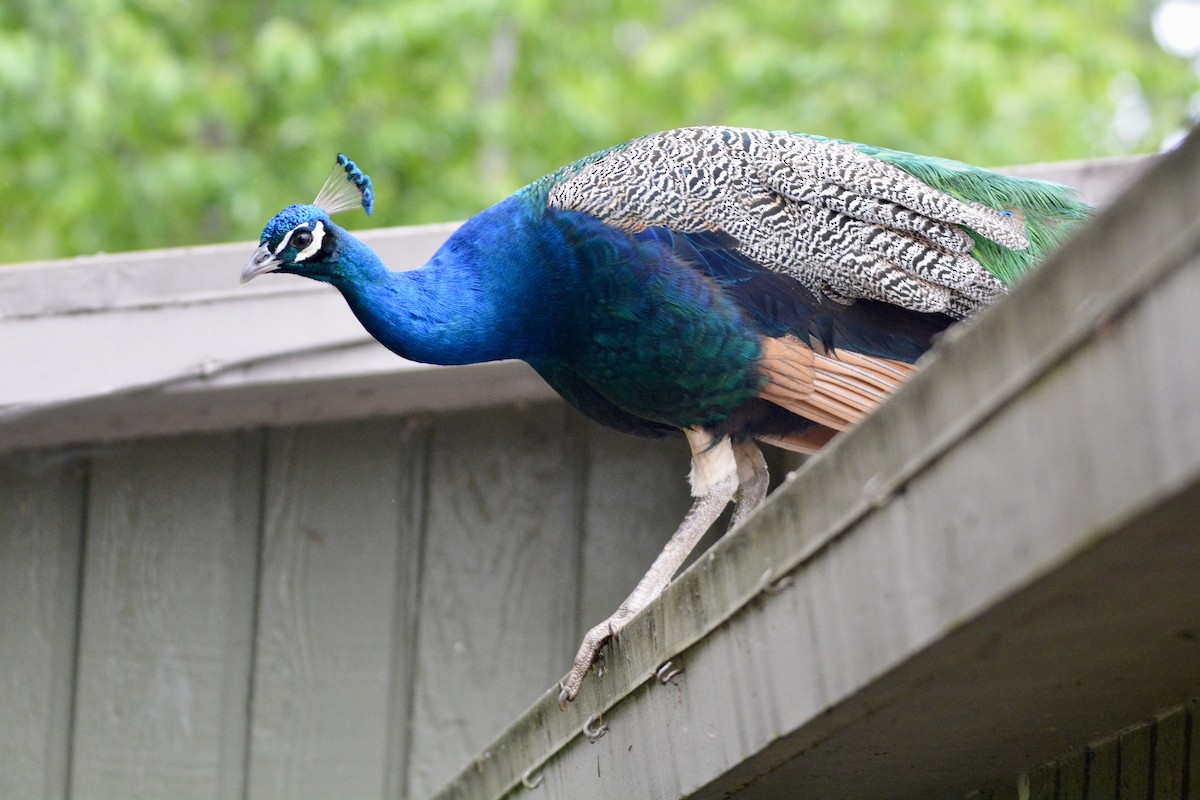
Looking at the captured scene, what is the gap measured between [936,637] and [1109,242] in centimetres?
35

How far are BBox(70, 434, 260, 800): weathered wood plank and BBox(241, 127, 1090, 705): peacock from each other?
2.10 ft

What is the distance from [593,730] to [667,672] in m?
0.30

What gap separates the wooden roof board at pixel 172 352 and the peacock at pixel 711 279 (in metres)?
0.21

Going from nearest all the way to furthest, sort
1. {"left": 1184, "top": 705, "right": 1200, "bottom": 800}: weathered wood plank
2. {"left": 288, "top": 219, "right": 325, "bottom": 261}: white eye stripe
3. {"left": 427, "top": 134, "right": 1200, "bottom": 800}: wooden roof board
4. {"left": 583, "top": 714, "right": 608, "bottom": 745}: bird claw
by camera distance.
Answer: {"left": 427, "top": 134, "right": 1200, "bottom": 800}: wooden roof board < {"left": 1184, "top": 705, "right": 1200, "bottom": 800}: weathered wood plank < {"left": 583, "top": 714, "right": 608, "bottom": 745}: bird claw < {"left": 288, "top": 219, "right": 325, "bottom": 261}: white eye stripe

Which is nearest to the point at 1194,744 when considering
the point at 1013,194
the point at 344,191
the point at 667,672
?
the point at 667,672

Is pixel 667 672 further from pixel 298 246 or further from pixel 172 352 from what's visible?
pixel 172 352

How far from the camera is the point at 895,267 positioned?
8.50 feet

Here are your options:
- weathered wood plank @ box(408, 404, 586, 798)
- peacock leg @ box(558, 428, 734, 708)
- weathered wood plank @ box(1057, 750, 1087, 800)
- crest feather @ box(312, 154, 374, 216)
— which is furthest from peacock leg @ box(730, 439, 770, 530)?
weathered wood plank @ box(1057, 750, 1087, 800)

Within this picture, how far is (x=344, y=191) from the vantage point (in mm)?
3021

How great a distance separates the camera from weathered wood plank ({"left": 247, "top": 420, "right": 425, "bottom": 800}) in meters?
3.01

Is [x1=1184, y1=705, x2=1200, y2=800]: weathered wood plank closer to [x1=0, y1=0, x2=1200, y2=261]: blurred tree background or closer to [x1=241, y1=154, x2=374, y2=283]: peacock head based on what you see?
[x1=241, y1=154, x2=374, y2=283]: peacock head

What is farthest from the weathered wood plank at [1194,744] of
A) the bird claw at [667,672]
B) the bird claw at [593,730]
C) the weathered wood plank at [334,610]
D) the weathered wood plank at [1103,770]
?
the weathered wood plank at [334,610]

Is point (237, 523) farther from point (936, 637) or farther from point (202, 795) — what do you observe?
point (936, 637)

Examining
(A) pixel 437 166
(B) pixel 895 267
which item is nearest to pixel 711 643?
(B) pixel 895 267
